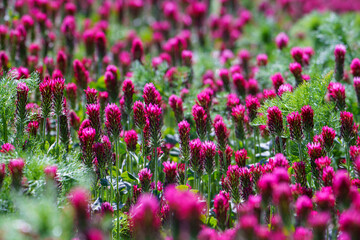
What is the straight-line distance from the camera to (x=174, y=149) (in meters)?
3.57

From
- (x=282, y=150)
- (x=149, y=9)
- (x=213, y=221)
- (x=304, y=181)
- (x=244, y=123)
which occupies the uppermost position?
(x=149, y=9)

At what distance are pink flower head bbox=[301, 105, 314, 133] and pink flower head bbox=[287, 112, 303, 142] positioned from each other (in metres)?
0.04

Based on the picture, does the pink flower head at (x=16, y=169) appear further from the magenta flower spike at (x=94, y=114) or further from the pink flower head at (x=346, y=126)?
the pink flower head at (x=346, y=126)

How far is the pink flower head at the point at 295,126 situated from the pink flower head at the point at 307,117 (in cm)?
4

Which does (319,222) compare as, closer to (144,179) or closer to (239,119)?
(144,179)

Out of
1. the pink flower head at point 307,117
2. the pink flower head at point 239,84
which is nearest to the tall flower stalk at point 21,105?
the pink flower head at point 307,117

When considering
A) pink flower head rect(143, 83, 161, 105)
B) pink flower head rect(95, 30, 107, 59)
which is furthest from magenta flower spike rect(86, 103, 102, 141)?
pink flower head rect(95, 30, 107, 59)

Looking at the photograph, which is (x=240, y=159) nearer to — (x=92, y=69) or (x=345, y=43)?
(x=345, y=43)

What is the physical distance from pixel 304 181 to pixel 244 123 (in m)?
0.87

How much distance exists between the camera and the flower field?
179 cm

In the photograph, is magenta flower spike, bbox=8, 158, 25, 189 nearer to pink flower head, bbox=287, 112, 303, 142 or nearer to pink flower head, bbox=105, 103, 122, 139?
pink flower head, bbox=105, 103, 122, 139

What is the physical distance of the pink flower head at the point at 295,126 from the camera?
8.48 feet

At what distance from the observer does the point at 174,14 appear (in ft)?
23.3

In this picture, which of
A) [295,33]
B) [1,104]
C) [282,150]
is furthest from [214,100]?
[295,33]
